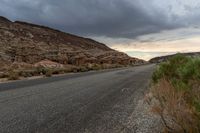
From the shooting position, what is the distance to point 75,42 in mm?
114125

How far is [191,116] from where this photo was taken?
604 centimetres

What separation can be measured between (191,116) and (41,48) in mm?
75376

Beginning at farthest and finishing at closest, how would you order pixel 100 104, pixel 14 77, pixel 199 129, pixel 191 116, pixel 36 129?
pixel 14 77, pixel 100 104, pixel 36 129, pixel 191 116, pixel 199 129

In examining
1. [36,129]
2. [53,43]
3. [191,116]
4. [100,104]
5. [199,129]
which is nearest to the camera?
[199,129]

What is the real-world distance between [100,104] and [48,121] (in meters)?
3.54

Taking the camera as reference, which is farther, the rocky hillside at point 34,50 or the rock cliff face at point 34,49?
the rock cliff face at point 34,49

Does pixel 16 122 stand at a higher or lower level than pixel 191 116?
lower

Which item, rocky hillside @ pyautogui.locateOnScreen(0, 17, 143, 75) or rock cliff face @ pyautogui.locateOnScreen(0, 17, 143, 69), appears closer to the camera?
rocky hillside @ pyautogui.locateOnScreen(0, 17, 143, 75)

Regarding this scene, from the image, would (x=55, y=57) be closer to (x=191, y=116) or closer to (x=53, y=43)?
(x=53, y=43)

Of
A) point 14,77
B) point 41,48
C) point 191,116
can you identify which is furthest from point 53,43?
point 191,116

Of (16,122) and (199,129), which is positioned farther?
(16,122)

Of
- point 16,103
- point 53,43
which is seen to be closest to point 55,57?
point 53,43

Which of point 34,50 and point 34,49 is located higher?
point 34,49

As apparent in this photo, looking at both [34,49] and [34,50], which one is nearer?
[34,50]
